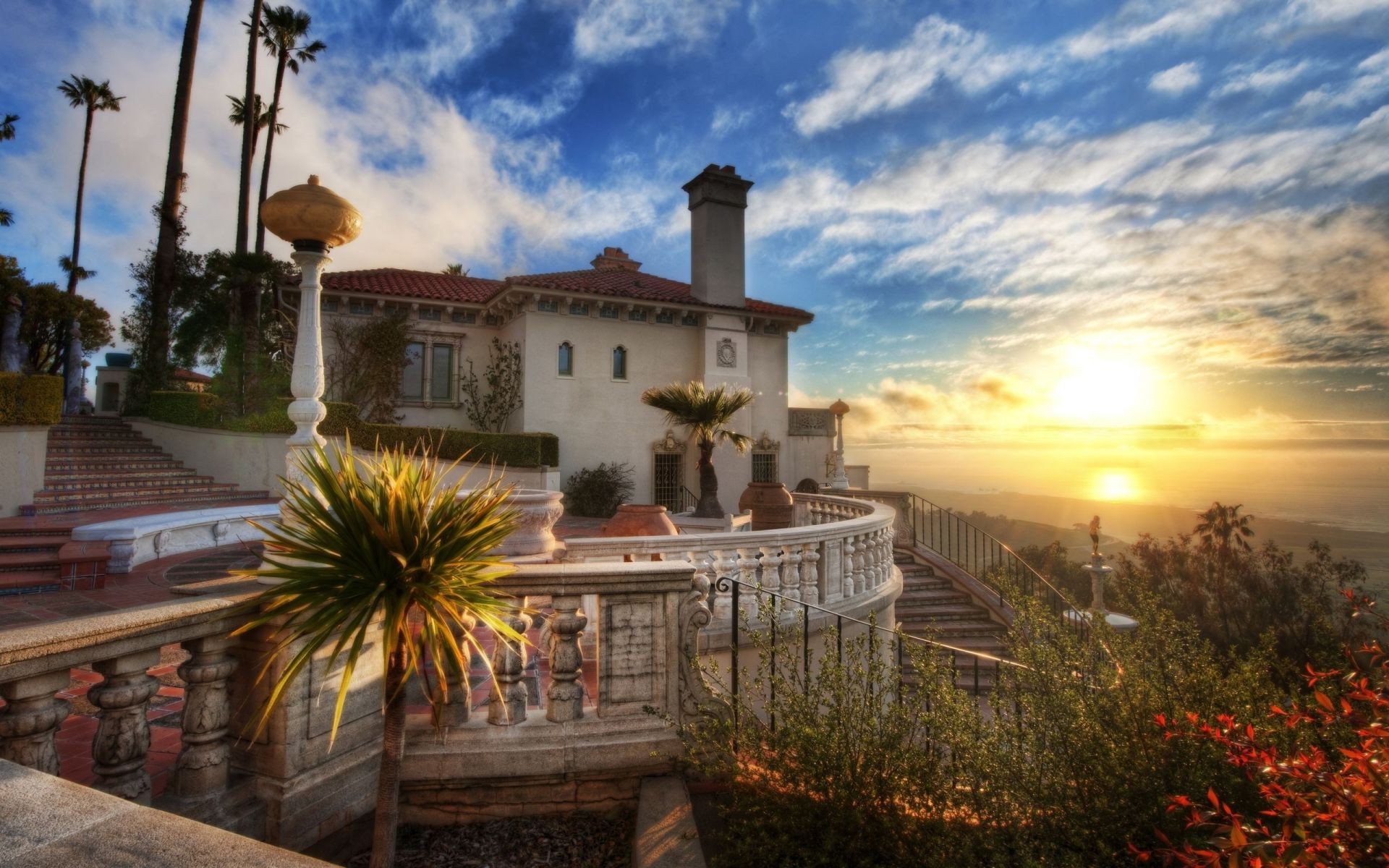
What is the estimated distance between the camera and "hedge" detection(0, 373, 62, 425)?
11.9 m

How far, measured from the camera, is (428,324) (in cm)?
2089

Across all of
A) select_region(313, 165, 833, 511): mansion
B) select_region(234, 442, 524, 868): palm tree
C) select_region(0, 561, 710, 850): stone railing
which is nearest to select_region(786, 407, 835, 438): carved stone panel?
select_region(313, 165, 833, 511): mansion

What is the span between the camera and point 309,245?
4020 millimetres

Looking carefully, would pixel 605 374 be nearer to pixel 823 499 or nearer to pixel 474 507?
pixel 823 499

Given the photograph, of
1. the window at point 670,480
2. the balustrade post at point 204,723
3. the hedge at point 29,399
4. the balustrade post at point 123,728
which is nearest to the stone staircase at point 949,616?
the window at point 670,480

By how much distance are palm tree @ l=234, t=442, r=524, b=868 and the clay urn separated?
30.9ft

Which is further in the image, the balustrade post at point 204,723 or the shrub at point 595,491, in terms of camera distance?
the shrub at point 595,491

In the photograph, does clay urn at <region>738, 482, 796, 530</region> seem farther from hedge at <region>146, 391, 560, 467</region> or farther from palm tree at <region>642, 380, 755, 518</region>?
hedge at <region>146, 391, 560, 467</region>

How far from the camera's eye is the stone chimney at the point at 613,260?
26922mm

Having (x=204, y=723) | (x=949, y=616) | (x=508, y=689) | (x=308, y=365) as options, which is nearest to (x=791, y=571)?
(x=508, y=689)

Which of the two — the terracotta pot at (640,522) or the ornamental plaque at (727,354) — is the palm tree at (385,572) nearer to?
the terracotta pot at (640,522)

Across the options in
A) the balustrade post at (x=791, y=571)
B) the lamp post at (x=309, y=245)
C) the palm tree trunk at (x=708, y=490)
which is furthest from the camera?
the palm tree trunk at (x=708, y=490)

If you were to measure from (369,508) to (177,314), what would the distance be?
1282 inches

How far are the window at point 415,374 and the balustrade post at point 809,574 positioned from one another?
54.7 ft
